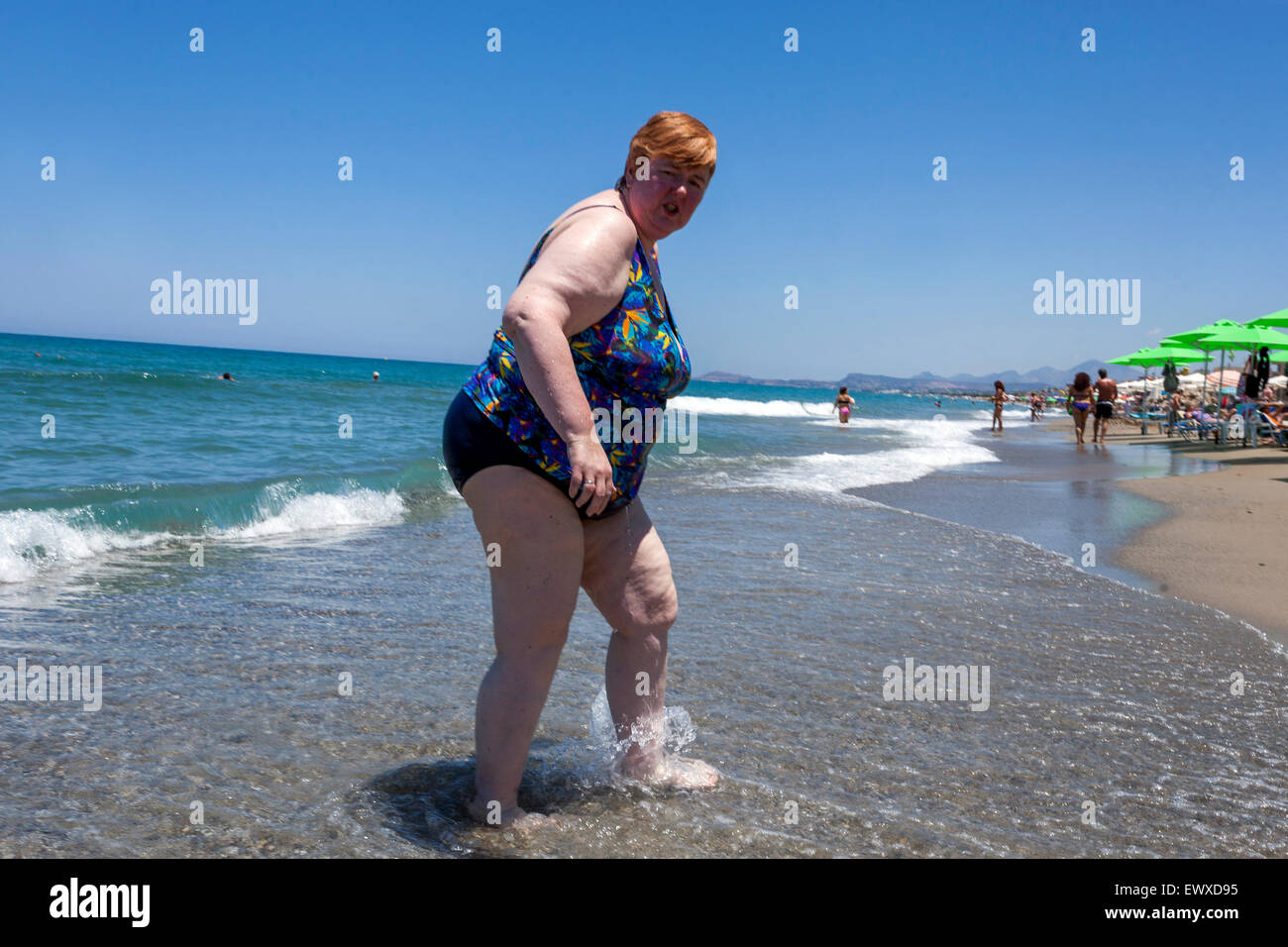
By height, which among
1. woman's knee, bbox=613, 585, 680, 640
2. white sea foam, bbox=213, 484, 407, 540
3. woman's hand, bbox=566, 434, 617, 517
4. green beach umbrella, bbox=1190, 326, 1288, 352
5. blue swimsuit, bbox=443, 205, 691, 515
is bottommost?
white sea foam, bbox=213, 484, 407, 540

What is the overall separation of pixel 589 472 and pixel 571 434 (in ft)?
0.32

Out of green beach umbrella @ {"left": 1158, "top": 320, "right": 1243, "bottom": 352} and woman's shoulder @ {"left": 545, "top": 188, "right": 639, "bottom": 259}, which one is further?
green beach umbrella @ {"left": 1158, "top": 320, "right": 1243, "bottom": 352}

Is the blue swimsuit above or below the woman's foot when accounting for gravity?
above

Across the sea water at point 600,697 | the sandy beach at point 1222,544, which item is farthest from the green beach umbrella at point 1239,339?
the sea water at point 600,697

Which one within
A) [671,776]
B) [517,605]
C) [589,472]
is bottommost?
[671,776]

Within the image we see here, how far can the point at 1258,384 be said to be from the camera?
2555cm

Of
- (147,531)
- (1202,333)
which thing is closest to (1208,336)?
(1202,333)

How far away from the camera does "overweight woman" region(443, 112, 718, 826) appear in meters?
2.24

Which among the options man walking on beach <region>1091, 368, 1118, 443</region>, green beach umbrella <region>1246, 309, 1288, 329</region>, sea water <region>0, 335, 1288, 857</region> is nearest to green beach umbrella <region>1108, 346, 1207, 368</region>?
man walking on beach <region>1091, 368, 1118, 443</region>

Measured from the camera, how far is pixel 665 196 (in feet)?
8.17

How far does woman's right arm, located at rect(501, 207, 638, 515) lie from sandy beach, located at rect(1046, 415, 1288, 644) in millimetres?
4534

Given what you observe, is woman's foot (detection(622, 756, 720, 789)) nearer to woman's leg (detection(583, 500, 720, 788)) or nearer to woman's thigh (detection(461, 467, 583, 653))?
woman's leg (detection(583, 500, 720, 788))

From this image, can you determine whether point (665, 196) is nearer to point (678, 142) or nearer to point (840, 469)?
point (678, 142)

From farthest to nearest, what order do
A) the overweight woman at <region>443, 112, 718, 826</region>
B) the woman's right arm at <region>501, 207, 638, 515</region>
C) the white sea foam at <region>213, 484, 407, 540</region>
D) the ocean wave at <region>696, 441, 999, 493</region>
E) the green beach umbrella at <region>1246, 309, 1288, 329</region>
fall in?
1. the green beach umbrella at <region>1246, 309, 1288, 329</region>
2. the ocean wave at <region>696, 441, 999, 493</region>
3. the white sea foam at <region>213, 484, 407, 540</region>
4. the overweight woman at <region>443, 112, 718, 826</region>
5. the woman's right arm at <region>501, 207, 638, 515</region>
